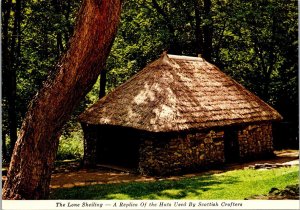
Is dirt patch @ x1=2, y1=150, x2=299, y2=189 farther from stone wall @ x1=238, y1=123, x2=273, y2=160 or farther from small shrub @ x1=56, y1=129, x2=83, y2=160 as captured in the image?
small shrub @ x1=56, y1=129, x2=83, y2=160

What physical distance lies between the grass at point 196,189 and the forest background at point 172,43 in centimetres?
756

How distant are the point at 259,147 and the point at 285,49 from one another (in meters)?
7.25

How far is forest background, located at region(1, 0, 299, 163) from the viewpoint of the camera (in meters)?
17.8

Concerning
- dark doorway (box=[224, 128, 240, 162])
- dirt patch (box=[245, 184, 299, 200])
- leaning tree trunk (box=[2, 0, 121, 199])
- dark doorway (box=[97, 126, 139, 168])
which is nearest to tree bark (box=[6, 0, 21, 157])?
dark doorway (box=[97, 126, 139, 168])

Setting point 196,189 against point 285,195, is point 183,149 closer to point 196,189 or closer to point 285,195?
point 196,189

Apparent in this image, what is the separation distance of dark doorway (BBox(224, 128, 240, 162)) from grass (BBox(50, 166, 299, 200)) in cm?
408

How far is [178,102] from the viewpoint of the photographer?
13.0m

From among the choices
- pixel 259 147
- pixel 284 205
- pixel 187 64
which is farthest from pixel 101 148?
pixel 284 205

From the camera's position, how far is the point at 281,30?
21.0 metres

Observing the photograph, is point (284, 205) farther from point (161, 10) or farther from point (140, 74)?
point (161, 10)

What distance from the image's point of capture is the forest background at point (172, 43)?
17.8 m

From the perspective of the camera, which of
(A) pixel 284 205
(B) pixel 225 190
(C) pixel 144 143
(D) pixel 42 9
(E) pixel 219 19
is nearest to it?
(A) pixel 284 205

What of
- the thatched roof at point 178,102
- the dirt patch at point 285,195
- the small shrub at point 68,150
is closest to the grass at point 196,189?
the dirt patch at point 285,195

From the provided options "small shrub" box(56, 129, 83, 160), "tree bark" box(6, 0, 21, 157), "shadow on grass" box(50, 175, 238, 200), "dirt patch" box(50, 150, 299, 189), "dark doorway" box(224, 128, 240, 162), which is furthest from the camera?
"small shrub" box(56, 129, 83, 160)
